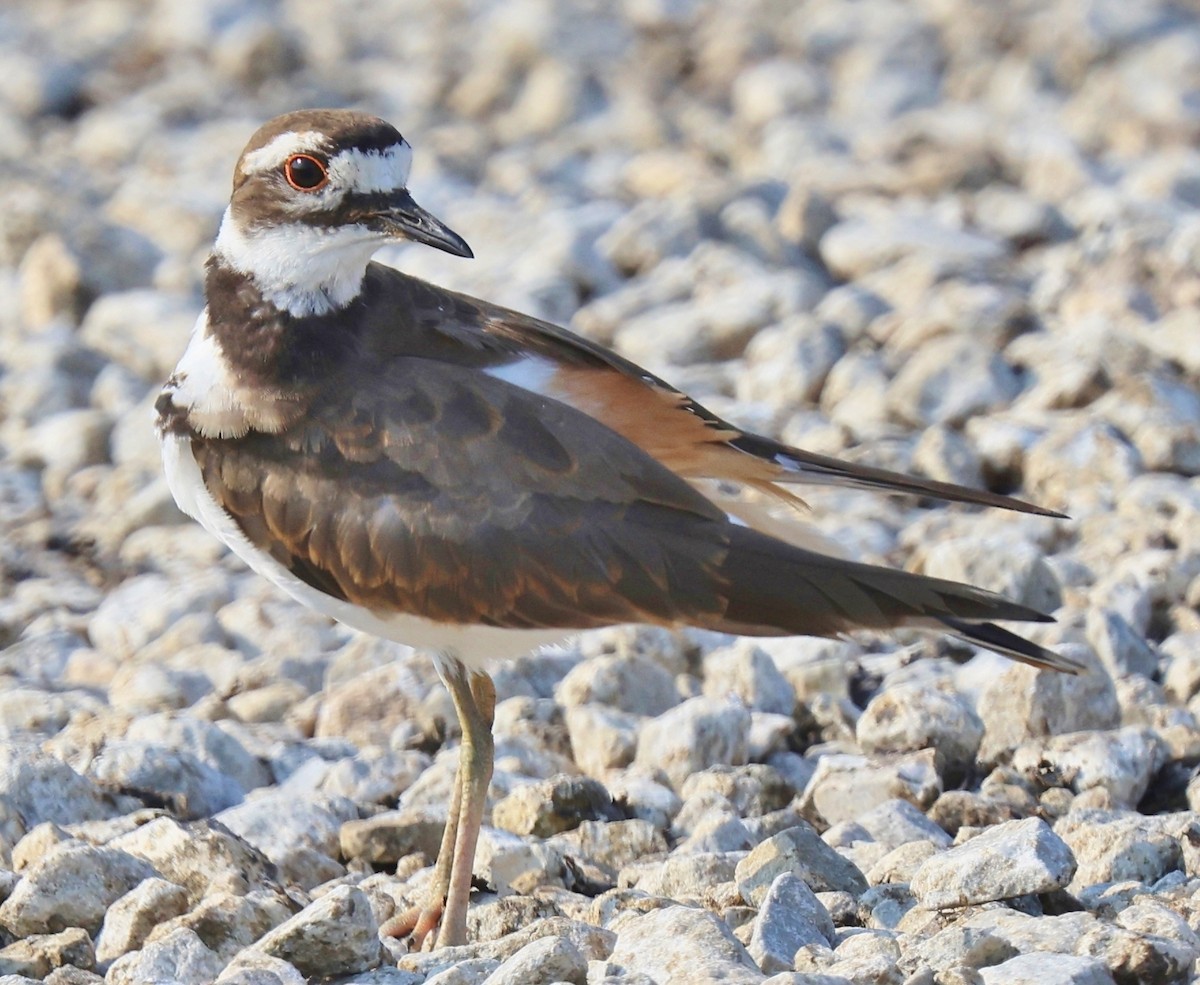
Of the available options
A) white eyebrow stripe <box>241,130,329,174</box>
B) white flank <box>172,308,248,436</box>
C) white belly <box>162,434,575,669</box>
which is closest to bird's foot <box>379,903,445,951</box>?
white belly <box>162,434,575,669</box>

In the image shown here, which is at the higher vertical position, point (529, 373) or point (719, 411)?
point (719, 411)

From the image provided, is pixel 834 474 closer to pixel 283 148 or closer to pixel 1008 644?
pixel 1008 644

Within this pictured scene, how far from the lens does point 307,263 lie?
5445 millimetres

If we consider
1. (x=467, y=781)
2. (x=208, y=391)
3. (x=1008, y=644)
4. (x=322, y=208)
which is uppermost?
(x=322, y=208)

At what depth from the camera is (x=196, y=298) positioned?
996 cm

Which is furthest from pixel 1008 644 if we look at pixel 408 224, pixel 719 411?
pixel 719 411

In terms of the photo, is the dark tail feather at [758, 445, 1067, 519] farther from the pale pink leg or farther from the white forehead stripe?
the white forehead stripe

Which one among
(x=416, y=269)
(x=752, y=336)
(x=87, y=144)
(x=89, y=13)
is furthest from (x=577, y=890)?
(x=89, y=13)

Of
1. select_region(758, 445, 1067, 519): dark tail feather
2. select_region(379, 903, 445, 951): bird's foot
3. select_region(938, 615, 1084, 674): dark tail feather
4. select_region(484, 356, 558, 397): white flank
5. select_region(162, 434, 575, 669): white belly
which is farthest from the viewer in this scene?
select_region(758, 445, 1067, 519): dark tail feather

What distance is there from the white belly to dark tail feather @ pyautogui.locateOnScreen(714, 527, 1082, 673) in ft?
1.73

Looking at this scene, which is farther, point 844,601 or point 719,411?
point 719,411

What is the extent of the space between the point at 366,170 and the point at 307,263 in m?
0.32

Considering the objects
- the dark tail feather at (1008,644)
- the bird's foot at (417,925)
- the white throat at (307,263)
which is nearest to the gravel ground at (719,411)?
the bird's foot at (417,925)

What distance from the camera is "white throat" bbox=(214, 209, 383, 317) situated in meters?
5.41
